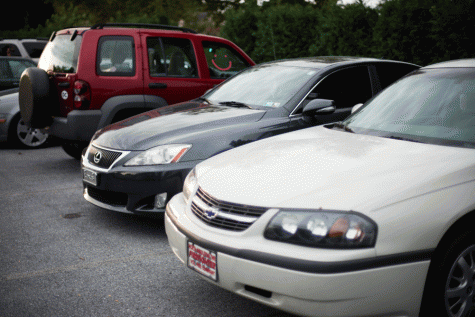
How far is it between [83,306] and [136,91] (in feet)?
14.0

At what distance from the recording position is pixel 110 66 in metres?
7.21

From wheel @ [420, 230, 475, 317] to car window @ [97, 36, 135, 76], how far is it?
546 cm

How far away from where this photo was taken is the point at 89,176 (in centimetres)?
499

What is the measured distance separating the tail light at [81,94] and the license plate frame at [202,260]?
443 centimetres

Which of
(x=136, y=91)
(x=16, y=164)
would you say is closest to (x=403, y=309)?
(x=136, y=91)

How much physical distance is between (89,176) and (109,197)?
0.29 m

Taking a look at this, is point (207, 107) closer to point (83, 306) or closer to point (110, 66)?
point (110, 66)

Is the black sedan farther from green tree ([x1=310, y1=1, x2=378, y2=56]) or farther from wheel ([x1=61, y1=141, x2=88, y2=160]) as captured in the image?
green tree ([x1=310, y1=1, x2=378, y2=56])

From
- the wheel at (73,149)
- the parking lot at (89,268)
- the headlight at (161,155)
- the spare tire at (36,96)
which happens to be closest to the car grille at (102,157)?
the headlight at (161,155)

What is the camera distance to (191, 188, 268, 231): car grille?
2.80 meters

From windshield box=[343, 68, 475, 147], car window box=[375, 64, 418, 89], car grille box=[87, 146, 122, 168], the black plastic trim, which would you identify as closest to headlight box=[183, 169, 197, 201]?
the black plastic trim

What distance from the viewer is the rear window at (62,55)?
7199 millimetres

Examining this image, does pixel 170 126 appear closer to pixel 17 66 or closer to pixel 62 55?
pixel 62 55

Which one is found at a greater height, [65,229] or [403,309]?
[403,309]
